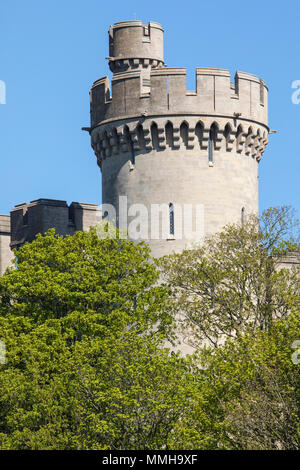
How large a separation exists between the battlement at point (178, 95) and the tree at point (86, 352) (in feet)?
23.8

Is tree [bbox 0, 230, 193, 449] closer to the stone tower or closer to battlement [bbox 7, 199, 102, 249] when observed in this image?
the stone tower

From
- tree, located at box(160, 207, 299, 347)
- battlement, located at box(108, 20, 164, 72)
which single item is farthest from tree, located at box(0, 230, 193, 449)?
battlement, located at box(108, 20, 164, 72)

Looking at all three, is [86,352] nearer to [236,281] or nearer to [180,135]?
[236,281]

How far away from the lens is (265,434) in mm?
36062

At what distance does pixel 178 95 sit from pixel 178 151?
2720 millimetres

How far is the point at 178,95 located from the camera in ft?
170

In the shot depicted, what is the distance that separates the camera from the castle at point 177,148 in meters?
51.6

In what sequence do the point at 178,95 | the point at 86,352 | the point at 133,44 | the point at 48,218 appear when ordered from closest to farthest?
1. the point at 86,352
2. the point at 178,95
3. the point at 48,218
4. the point at 133,44

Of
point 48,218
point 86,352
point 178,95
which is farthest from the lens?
point 48,218

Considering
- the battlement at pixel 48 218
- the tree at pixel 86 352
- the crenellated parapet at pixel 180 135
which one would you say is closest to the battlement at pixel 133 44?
the crenellated parapet at pixel 180 135

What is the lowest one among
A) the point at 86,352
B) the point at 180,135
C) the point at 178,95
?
the point at 86,352

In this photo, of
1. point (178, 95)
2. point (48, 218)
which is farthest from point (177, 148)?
point (48, 218)

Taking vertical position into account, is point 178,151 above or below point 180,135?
below

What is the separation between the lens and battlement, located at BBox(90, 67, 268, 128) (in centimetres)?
5181
